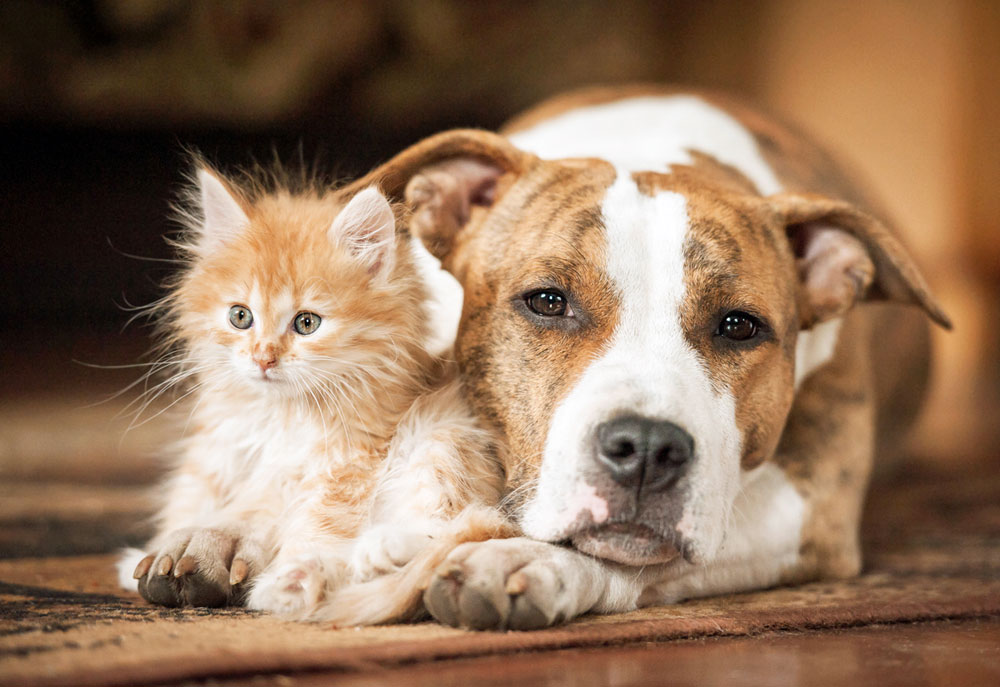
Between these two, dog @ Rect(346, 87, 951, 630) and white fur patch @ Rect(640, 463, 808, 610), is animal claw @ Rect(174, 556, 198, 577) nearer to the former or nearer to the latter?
dog @ Rect(346, 87, 951, 630)

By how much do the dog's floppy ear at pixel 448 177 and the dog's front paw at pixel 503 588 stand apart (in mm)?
757

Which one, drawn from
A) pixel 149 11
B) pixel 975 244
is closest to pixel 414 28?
pixel 149 11

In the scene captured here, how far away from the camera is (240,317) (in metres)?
1.58

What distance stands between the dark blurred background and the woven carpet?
1549mm

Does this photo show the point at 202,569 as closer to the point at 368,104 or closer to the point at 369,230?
the point at 369,230

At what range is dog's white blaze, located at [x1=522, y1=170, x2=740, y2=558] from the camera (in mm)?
1521

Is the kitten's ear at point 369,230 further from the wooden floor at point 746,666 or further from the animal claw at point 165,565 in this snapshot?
the wooden floor at point 746,666

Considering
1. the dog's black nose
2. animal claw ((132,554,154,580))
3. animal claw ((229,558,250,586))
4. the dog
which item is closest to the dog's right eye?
the dog

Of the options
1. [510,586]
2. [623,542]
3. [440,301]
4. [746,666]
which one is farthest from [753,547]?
[440,301]

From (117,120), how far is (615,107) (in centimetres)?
314

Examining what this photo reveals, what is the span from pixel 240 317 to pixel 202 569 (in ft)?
1.28

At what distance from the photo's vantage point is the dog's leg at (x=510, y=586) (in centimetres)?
134

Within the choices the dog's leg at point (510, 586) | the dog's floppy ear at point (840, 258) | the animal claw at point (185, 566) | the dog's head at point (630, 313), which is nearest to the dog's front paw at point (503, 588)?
the dog's leg at point (510, 586)

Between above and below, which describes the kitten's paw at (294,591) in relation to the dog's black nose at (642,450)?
below
